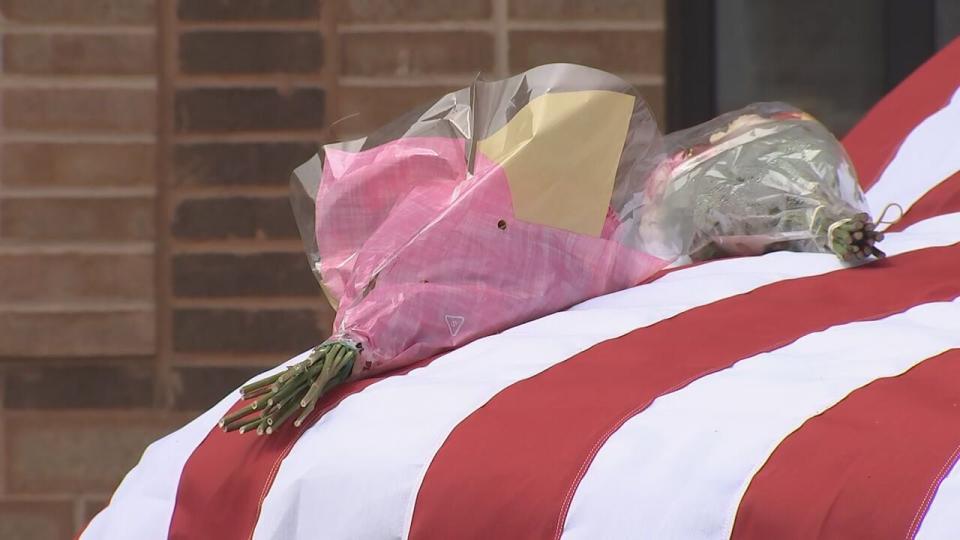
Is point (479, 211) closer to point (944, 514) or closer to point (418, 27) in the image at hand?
point (944, 514)

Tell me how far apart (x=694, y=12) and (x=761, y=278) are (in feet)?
4.94

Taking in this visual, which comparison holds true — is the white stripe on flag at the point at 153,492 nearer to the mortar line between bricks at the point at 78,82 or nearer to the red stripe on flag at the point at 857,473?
the red stripe on flag at the point at 857,473

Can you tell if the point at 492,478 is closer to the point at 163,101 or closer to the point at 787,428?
the point at 787,428

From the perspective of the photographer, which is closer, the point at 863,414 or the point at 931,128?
the point at 863,414

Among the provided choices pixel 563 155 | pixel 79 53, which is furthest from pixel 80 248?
pixel 563 155

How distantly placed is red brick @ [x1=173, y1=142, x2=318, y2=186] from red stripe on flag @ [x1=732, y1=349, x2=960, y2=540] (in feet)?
5.68

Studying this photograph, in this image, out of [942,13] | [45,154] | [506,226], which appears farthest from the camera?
[942,13]

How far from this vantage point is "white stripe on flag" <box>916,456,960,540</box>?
0.75 meters

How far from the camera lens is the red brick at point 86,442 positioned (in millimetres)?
2473

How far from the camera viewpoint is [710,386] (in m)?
0.92

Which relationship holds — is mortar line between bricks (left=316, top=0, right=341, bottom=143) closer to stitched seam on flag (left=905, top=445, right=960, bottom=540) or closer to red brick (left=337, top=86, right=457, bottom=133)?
red brick (left=337, top=86, right=457, bottom=133)

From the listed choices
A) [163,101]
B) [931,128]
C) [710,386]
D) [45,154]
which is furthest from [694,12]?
[710,386]

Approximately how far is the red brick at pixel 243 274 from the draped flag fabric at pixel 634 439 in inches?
52.1

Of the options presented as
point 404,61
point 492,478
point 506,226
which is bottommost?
point 492,478
